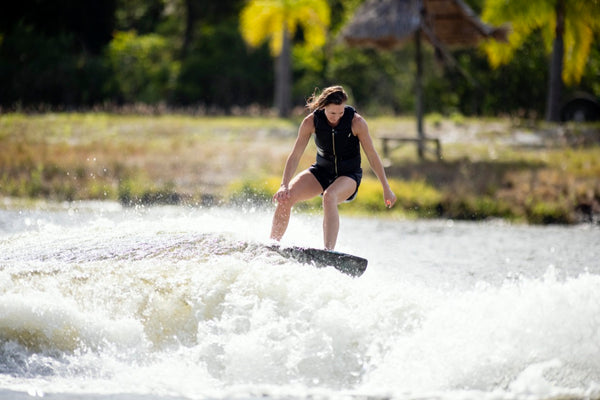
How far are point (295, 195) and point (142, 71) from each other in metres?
26.1

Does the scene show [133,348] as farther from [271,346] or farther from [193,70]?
[193,70]

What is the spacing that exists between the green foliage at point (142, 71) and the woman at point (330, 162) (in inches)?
982

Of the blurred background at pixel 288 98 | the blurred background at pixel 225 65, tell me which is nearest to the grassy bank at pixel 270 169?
the blurred background at pixel 288 98

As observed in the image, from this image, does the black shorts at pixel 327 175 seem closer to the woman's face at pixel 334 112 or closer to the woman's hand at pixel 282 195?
the woman's hand at pixel 282 195

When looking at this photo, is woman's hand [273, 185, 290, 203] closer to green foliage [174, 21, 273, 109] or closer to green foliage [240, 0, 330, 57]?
green foliage [240, 0, 330, 57]

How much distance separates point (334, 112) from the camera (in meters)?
7.12

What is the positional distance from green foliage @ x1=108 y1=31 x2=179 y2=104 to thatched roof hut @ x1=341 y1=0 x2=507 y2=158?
15063 millimetres

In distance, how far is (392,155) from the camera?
17.7 meters

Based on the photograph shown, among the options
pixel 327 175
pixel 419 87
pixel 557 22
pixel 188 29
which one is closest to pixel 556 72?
pixel 557 22

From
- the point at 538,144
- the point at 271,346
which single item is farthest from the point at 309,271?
the point at 538,144

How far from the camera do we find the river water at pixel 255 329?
5.57m

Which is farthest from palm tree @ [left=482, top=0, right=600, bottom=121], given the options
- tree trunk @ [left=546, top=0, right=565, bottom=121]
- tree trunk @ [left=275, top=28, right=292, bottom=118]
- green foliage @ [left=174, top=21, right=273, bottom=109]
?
green foliage @ [left=174, top=21, right=273, bottom=109]

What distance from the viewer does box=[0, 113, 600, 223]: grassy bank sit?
13.8m

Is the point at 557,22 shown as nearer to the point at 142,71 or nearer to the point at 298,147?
the point at 298,147
